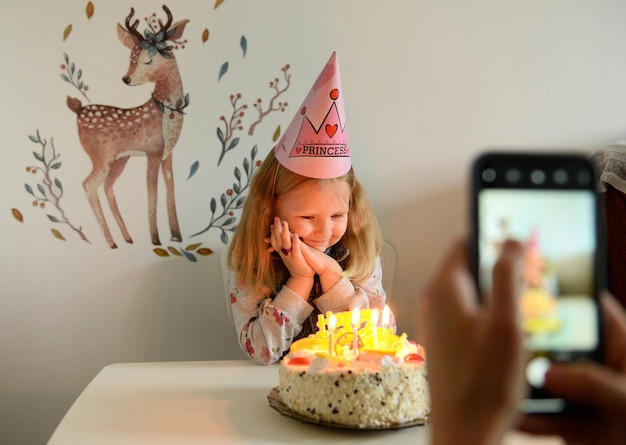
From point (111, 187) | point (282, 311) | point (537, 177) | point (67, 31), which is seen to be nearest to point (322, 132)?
point (282, 311)

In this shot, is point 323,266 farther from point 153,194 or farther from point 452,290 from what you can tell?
point 452,290

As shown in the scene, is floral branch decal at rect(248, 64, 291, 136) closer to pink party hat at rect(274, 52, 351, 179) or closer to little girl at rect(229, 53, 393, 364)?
little girl at rect(229, 53, 393, 364)

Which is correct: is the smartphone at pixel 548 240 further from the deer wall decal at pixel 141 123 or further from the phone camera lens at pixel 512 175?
the deer wall decal at pixel 141 123

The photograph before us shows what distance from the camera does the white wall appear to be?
1.98m

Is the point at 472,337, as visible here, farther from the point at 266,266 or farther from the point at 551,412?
the point at 266,266

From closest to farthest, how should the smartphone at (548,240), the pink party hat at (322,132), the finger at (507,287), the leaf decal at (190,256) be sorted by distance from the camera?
the finger at (507,287) < the smartphone at (548,240) < the pink party hat at (322,132) < the leaf decal at (190,256)

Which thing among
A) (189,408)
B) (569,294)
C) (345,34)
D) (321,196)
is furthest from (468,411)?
(345,34)

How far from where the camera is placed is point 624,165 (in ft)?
5.93

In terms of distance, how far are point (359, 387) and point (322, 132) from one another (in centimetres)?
66

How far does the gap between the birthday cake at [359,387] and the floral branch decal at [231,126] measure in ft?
3.15

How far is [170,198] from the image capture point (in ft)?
6.68

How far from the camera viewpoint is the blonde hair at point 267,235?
1691mm

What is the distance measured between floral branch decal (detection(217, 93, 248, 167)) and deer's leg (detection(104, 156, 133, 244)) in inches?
10.6

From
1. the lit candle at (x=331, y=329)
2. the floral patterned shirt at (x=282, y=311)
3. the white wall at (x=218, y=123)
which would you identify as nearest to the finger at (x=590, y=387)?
the lit candle at (x=331, y=329)
